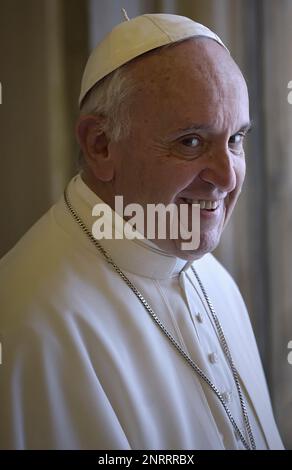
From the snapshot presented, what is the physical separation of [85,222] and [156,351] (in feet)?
1.23

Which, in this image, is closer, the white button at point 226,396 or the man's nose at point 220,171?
the man's nose at point 220,171

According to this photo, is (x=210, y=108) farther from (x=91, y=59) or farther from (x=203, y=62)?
(x=91, y=59)

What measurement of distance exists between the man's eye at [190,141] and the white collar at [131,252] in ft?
0.88

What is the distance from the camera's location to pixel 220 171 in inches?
52.6

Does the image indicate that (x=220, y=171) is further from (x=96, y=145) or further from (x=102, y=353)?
(x=102, y=353)

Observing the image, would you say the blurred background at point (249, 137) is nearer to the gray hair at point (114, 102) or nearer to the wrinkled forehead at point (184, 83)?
the gray hair at point (114, 102)

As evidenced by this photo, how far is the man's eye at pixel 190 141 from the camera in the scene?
1342 mm

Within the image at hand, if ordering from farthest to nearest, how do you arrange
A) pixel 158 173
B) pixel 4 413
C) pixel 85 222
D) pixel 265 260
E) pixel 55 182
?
pixel 265 260 < pixel 55 182 < pixel 85 222 < pixel 158 173 < pixel 4 413

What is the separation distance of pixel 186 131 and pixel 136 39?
26cm

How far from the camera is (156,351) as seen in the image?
55.6 inches

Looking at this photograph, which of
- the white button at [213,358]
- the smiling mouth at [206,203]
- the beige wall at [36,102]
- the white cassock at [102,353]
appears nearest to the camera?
the white cassock at [102,353]

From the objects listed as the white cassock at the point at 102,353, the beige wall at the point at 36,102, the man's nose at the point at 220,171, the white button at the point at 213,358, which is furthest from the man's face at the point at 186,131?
the beige wall at the point at 36,102
